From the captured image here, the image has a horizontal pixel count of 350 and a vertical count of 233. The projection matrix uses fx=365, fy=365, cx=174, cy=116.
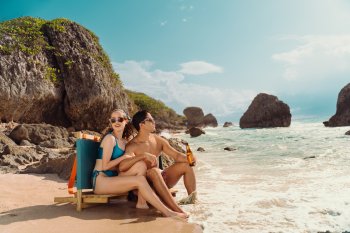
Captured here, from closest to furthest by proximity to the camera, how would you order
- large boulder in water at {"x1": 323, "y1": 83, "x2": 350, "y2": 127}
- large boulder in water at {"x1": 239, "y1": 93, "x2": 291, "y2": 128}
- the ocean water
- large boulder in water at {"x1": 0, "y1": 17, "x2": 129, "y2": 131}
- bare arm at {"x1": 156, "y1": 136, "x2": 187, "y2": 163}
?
the ocean water → bare arm at {"x1": 156, "y1": 136, "x2": 187, "y2": 163} → large boulder in water at {"x1": 0, "y1": 17, "x2": 129, "y2": 131} → large boulder in water at {"x1": 323, "y1": 83, "x2": 350, "y2": 127} → large boulder in water at {"x1": 239, "y1": 93, "x2": 291, "y2": 128}

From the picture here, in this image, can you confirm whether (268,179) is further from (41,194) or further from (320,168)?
(41,194)

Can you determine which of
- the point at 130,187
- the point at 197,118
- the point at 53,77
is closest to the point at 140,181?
the point at 130,187

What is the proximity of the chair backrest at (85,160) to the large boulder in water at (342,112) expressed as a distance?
51676 mm

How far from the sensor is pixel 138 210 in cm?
498

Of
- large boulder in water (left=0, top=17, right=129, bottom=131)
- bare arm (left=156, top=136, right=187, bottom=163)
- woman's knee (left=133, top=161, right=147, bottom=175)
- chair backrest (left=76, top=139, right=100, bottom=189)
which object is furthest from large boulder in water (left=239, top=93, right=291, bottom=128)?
woman's knee (left=133, top=161, right=147, bottom=175)

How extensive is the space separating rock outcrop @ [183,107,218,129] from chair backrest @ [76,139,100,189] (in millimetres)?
78892

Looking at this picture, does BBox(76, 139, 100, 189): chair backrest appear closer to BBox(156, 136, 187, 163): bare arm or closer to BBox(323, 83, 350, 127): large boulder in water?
BBox(156, 136, 187, 163): bare arm

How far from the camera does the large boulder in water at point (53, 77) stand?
65.6ft

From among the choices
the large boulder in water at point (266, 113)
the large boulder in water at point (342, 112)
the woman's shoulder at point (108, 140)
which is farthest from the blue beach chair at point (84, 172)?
the large boulder in water at point (266, 113)

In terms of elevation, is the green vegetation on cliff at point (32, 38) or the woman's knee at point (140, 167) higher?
the green vegetation on cliff at point (32, 38)

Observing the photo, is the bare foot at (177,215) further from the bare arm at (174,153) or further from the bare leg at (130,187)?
the bare arm at (174,153)

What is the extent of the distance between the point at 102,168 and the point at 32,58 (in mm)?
18616

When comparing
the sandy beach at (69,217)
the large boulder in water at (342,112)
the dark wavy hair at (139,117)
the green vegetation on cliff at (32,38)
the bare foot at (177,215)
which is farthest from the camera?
the large boulder in water at (342,112)

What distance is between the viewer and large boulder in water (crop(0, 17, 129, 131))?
787 inches
